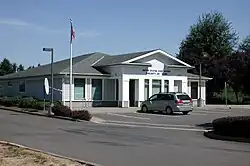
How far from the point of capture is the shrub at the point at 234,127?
1644 cm

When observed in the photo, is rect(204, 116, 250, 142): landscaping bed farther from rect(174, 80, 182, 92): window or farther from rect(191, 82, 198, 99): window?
rect(191, 82, 198, 99): window

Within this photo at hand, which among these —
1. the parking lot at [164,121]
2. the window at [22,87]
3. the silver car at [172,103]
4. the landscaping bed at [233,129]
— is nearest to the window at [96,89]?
the silver car at [172,103]

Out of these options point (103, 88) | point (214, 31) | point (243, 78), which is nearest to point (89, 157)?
point (243, 78)

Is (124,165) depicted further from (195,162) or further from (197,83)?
(197,83)

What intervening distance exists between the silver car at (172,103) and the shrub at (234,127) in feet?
46.9

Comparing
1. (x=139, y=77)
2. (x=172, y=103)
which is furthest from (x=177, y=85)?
(x=172, y=103)

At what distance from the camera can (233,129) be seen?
1684 cm

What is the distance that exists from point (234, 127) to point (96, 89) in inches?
978

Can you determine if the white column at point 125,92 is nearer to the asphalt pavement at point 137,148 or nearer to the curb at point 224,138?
the asphalt pavement at point 137,148

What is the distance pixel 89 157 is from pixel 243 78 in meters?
13.4

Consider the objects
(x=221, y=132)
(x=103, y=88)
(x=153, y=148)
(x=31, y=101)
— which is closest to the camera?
(x=153, y=148)

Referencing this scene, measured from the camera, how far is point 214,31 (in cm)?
7188

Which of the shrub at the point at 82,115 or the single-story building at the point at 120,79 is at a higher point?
the single-story building at the point at 120,79

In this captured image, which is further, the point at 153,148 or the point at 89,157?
the point at 153,148
